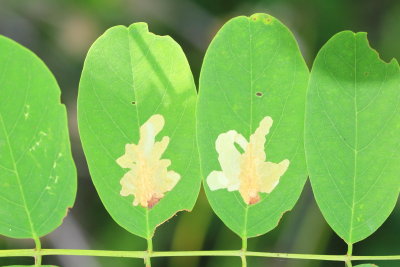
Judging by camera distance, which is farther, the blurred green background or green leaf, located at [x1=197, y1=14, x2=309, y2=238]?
the blurred green background

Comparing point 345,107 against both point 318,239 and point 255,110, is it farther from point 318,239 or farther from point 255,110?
point 318,239

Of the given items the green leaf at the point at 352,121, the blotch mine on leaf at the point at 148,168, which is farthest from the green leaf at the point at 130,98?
the green leaf at the point at 352,121

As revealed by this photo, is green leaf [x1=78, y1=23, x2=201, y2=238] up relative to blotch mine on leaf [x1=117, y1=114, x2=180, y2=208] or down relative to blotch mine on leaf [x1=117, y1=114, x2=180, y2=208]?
up

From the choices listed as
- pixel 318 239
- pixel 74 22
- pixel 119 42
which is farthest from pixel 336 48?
pixel 74 22

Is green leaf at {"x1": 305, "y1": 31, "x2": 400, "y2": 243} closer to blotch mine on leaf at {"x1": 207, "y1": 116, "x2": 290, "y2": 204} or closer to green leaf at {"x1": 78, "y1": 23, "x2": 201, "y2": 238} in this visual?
blotch mine on leaf at {"x1": 207, "y1": 116, "x2": 290, "y2": 204}

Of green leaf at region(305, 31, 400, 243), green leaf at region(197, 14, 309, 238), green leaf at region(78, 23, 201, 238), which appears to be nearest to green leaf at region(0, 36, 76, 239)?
green leaf at region(78, 23, 201, 238)

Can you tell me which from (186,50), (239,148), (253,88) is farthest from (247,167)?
(186,50)
